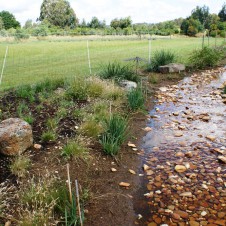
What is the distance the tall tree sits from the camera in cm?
6194

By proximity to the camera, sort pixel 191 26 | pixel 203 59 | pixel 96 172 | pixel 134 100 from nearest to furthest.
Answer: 1. pixel 96 172
2. pixel 134 100
3. pixel 203 59
4. pixel 191 26

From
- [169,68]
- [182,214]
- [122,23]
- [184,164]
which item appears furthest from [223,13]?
[182,214]

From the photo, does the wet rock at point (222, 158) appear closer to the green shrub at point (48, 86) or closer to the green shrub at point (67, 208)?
the green shrub at point (67, 208)

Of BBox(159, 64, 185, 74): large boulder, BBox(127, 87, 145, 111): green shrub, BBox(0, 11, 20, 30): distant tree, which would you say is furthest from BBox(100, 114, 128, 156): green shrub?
BBox(0, 11, 20, 30): distant tree

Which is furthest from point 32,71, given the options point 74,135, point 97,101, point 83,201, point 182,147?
point 83,201

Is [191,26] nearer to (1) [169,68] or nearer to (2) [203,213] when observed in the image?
(1) [169,68]

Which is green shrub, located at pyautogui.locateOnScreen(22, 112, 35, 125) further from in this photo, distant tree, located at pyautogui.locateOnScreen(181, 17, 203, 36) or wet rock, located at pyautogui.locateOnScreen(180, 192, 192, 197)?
distant tree, located at pyautogui.locateOnScreen(181, 17, 203, 36)

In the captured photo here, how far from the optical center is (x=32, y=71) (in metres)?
11.8

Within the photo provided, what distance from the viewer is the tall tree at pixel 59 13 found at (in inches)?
2438

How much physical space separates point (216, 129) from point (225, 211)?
2422 mm

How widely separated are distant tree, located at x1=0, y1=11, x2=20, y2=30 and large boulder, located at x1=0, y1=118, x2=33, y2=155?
60.7 metres

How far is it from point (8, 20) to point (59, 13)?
11.0 m

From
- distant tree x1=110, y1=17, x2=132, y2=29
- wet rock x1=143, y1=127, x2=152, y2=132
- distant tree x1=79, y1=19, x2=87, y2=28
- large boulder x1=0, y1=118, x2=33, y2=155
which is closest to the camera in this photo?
large boulder x1=0, y1=118, x2=33, y2=155

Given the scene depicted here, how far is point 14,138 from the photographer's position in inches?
143
